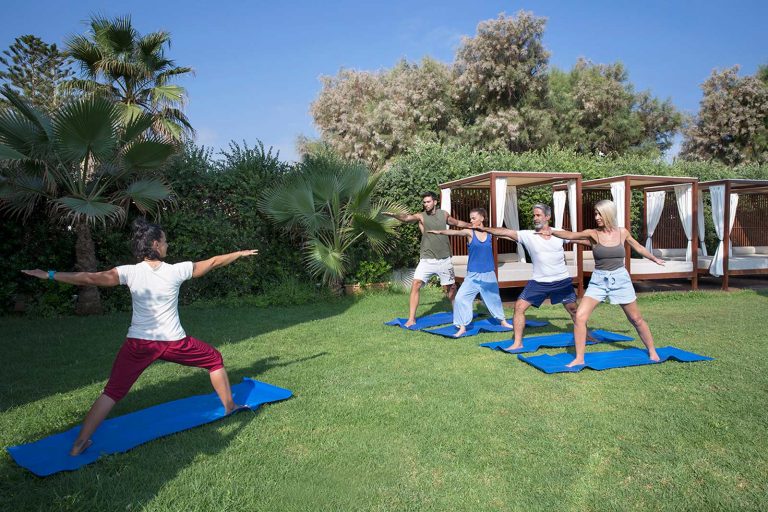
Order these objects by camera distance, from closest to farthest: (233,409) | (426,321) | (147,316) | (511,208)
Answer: (147,316), (233,409), (426,321), (511,208)

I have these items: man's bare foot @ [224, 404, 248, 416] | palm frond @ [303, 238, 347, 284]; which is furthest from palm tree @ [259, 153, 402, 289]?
man's bare foot @ [224, 404, 248, 416]

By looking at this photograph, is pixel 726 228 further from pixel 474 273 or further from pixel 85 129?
pixel 85 129

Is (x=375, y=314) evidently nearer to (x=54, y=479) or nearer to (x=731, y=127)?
(x=54, y=479)

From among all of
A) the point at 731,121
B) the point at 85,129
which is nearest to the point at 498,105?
the point at 731,121

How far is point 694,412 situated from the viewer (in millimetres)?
4188

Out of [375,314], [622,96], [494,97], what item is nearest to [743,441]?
[375,314]

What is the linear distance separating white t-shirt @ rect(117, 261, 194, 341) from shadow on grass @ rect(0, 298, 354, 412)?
72.9 inches

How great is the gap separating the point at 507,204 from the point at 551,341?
6678mm

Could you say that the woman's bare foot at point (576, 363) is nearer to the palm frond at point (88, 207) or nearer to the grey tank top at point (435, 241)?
the grey tank top at point (435, 241)

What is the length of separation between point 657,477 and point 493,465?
3.17 ft

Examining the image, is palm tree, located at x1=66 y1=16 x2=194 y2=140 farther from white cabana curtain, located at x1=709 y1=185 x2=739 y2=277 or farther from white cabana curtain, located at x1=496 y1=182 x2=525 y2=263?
white cabana curtain, located at x1=709 y1=185 x2=739 y2=277

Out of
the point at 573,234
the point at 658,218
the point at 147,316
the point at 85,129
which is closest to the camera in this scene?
the point at 147,316

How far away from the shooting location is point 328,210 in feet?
35.8

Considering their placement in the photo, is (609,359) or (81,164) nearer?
(609,359)
